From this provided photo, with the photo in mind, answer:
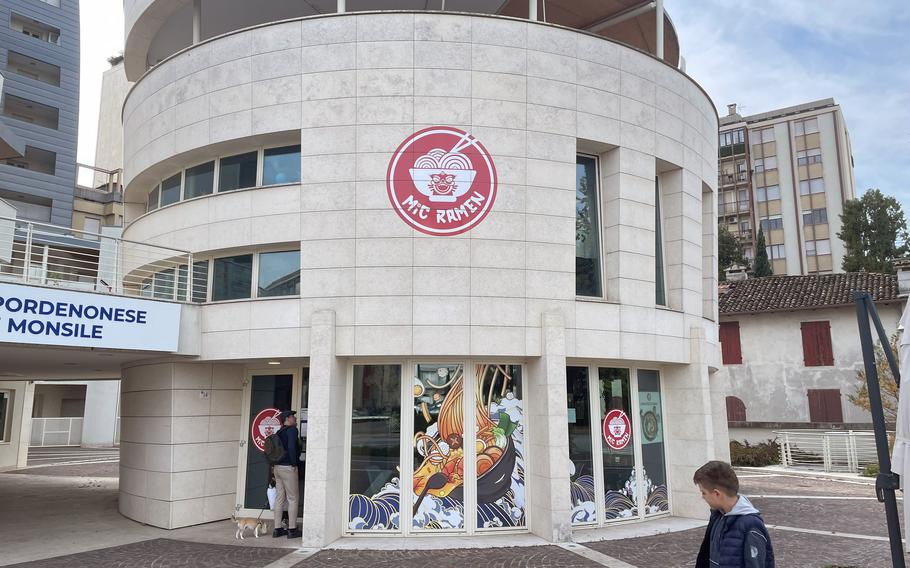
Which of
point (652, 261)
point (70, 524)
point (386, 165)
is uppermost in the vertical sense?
point (386, 165)

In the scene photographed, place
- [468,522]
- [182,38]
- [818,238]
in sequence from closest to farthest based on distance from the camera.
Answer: [468,522] < [182,38] < [818,238]

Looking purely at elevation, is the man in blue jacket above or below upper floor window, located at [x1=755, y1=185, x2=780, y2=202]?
below

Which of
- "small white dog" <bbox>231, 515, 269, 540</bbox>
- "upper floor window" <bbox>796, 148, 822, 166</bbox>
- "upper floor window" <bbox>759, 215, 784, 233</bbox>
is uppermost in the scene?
"upper floor window" <bbox>796, 148, 822, 166</bbox>

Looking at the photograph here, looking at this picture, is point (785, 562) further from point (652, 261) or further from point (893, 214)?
point (893, 214)

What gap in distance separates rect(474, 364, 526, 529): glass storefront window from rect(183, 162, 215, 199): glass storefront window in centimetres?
670

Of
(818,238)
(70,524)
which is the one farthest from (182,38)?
(818,238)

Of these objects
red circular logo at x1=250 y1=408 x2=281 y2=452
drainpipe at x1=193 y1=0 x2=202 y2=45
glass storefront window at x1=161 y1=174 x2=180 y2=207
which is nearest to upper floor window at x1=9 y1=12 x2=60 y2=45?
drainpipe at x1=193 y1=0 x2=202 y2=45

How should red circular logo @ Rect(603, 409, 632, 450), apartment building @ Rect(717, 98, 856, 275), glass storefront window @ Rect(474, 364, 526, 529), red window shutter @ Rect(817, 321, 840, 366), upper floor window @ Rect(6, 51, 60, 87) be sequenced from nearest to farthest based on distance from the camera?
glass storefront window @ Rect(474, 364, 526, 529)
red circular logo @ Rect(603, 409, 632, 450)
red window shutter @ Rect(817, 321, 840, 366)
upper floor window @ Rect(6, 51, 60, 87)
apartment building @ Rect(717, 98, 856, 275)

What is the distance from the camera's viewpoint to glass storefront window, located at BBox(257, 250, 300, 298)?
1173 cm

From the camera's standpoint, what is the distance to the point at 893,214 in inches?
1794

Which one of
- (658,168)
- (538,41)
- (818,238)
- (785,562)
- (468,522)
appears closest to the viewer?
(785,562)

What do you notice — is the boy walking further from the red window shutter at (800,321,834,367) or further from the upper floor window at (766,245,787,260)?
the upper floor window at (766,245,787,260)

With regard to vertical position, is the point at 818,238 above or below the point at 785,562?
above

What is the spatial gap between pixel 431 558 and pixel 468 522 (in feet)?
4.80
